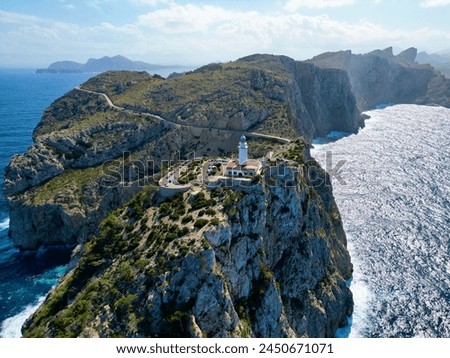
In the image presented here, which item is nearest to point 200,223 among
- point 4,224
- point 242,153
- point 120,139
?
point 242,153

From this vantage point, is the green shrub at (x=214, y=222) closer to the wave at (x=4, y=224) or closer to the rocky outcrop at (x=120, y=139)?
the rocky outcrop at (x=120, y=139)

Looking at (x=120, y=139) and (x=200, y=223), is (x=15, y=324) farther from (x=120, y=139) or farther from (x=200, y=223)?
(x=120, y=139)

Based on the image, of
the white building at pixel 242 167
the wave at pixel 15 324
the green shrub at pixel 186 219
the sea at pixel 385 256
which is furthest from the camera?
the sea at pixel 385 256

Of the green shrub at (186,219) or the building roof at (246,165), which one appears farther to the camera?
the building roof at (246,165)

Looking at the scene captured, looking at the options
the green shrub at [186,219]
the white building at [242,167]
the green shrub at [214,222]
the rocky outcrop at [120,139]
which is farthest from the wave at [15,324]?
the white building at [242,167]

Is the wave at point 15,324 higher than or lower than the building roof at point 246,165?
lower

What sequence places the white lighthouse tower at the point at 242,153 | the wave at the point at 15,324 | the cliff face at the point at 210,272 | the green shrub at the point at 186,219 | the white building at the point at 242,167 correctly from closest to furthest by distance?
the cliff face at the point at 210,272, the green shrub at the point at 186,219, the white building at the point at 242,167, the white lighthouse tower at the point at 242,153, the wave at the point at 15,324

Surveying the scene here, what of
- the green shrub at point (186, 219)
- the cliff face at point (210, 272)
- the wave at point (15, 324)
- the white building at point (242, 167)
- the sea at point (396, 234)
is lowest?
the sea at point (396, 234)
